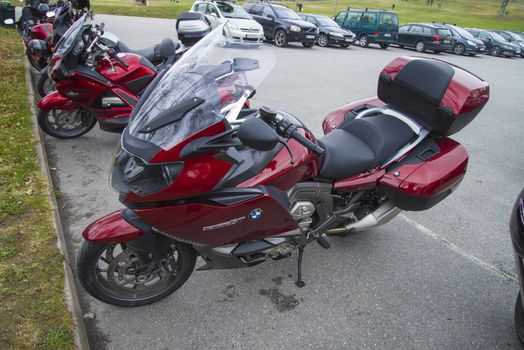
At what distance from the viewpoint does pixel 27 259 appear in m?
2.71

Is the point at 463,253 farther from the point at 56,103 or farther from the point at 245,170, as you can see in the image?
the point at 56,103

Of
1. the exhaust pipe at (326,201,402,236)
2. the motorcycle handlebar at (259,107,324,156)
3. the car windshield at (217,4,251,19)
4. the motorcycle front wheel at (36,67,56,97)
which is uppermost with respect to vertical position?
the motorcycle handlebar at (259,107,324,156)

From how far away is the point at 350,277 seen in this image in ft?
9.85

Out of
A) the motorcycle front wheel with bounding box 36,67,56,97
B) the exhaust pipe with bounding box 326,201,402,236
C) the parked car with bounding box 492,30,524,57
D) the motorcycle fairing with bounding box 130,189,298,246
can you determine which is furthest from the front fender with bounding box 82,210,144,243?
the parked car with bounding box 492,30,524,57

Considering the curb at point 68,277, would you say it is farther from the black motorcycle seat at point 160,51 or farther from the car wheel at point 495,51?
the car wheel at point 495,51

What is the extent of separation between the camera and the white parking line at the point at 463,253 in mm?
3141

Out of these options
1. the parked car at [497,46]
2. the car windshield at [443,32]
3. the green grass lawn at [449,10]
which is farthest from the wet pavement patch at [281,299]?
the green grass lawn at [449,10]

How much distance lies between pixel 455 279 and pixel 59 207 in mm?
3481

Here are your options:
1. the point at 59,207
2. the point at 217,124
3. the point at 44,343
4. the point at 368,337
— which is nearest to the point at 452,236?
the point at 368,337

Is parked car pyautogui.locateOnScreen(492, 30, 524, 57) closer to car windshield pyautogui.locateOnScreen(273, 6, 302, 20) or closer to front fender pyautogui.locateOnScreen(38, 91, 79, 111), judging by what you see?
car windshield pyautogui.locateOnScreen(273, 6, 302, 20)

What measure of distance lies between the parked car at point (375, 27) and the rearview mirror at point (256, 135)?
19387 millimetres

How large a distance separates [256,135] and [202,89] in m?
0.42

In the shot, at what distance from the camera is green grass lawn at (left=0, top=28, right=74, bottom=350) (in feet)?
7.23

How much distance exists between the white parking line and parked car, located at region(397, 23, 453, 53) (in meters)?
18.6
